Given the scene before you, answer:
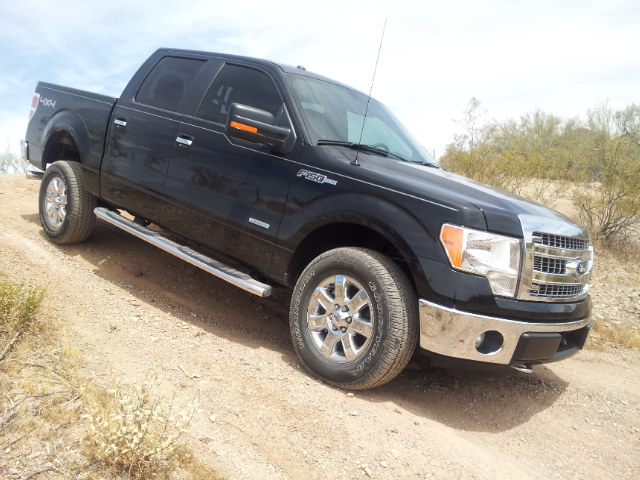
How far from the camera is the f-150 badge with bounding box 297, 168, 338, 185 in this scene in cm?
361

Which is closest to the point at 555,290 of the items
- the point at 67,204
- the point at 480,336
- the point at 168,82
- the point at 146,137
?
the point at 480,336

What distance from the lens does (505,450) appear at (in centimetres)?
328

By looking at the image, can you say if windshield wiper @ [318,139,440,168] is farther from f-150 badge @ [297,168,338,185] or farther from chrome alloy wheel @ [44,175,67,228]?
chrome alloy wheel @ [44,175,67,228]

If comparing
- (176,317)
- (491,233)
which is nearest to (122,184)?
(176,317)

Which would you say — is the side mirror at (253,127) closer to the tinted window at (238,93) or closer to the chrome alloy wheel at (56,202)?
the tinted window at (238,93)

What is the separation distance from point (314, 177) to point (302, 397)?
1.42m

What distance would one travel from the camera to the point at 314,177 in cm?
368

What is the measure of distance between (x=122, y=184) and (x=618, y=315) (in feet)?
18.8

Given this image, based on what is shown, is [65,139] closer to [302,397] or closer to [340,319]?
[340,319]

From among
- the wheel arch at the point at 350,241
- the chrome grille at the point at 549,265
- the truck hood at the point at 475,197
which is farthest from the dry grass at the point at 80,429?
the chrome grille at the point at 549,265

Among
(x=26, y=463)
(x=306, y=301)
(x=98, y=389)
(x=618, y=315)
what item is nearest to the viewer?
(x=26, y=463)

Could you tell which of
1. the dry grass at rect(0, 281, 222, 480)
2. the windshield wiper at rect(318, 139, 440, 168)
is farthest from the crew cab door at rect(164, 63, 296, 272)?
the dry grass at rect(0, 281, 222, 480)

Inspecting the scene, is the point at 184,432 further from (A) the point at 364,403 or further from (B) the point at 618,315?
(B) the point at 618,315

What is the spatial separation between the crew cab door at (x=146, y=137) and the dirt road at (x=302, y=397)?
842 mm
